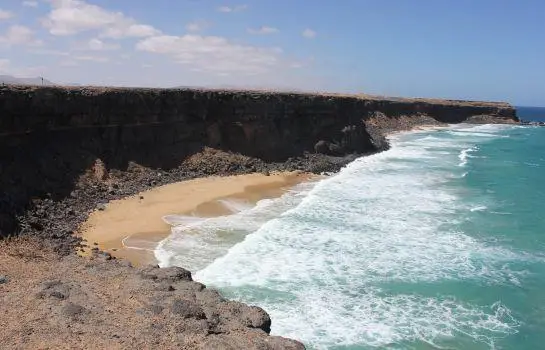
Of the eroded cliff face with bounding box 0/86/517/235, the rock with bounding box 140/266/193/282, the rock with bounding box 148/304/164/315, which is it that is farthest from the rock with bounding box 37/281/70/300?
the eroded cliff face with bounding box 0/86/517/235

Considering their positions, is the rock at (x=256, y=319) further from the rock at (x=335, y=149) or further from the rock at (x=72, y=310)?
the rock at (x=335, y=149)

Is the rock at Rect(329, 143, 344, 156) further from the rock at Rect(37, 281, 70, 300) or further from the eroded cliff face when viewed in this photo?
the rock at Rect(37, 281, 70, 300)

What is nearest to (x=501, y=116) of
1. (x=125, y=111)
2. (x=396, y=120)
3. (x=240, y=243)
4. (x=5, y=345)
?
(x=396, y=120)

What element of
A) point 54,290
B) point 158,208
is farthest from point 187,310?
point 158,208

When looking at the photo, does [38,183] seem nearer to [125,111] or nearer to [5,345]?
[125,111]

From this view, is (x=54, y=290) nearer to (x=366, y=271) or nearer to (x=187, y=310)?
(x=187, y=310)

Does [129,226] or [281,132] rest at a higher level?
[281,132]

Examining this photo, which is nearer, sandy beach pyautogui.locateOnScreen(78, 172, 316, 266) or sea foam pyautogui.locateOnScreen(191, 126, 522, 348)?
sea foam pyautogui.locateOnScreen(191, 126, 522, 348)
